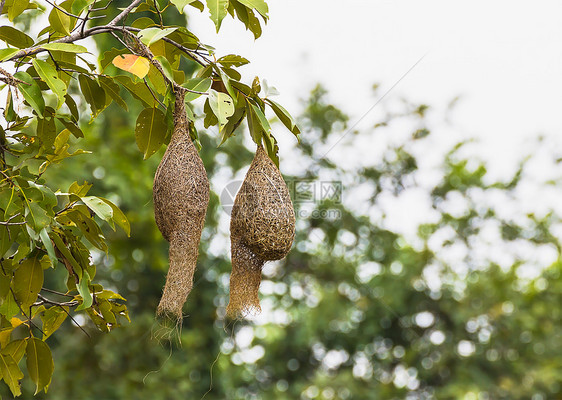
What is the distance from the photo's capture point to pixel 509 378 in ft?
17.6

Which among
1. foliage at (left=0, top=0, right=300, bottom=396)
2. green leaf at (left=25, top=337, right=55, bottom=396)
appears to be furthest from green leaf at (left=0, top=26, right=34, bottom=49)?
green leaf at (left=25, top=337, right=55, bottom=396)

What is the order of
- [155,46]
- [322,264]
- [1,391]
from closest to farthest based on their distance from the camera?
[155,46] → [1,391] → [322,264]

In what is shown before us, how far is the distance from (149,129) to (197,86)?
9.2 inches

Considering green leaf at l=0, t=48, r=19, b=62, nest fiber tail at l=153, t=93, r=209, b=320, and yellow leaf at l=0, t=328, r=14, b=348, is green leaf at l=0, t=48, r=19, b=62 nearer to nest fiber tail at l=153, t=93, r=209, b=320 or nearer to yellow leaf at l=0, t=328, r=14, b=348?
nest fiber tail at l=153, t=93, r=209, b=320

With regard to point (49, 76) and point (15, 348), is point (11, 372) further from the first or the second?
point (49, 76)

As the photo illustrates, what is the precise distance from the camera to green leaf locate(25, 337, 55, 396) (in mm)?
1270

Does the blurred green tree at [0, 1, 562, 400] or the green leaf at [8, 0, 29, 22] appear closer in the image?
the green leaf at [8, 0, 29, 22]

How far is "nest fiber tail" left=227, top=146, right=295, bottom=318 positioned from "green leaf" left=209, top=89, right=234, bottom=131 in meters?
0.26

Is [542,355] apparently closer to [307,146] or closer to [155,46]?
[307,146]

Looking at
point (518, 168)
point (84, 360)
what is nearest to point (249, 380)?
point (84, 360)

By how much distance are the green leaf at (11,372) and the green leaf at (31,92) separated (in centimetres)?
46

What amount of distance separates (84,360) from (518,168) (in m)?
3.50

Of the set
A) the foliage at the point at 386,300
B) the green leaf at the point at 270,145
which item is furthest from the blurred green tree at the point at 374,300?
the green leaf at the point at 270,145

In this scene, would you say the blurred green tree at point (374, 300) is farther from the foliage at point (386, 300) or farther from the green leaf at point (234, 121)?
the green leaf at point (234, 121)
